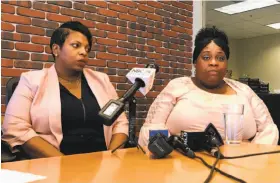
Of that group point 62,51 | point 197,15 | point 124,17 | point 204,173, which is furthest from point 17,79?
point 197,15

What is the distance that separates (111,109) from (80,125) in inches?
33.3

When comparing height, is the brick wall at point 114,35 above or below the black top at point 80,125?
above

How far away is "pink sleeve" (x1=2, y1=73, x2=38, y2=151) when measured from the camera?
1.65 metres

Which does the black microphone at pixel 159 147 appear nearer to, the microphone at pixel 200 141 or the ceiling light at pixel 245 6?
the microphone at pixel 200 141

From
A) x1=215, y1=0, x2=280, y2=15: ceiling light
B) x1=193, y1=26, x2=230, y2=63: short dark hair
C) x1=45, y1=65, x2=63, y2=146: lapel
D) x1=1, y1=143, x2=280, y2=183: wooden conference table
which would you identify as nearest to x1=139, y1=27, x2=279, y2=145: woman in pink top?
x1=193, y1=26, x2=230, y2=63: short dark hair

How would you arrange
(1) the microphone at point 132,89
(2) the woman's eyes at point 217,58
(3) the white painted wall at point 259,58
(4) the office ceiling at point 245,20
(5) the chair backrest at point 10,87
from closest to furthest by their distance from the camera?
(1) the microphone at point 132,89 → (5) the chair backrest at point 10,87 → (2) the woman's eyes at point 217,58 → (4) the office ceiling at point 245,20 → (3) the white painted wall at point 259,58

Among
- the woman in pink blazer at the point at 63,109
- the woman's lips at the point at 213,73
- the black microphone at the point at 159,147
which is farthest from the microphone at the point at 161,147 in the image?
the woman's lips at the point at 213,73

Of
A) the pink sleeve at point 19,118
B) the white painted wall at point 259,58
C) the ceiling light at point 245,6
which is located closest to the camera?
the pink sleeve at point 19,118

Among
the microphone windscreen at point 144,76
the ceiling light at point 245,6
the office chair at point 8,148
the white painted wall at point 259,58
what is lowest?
the office chair at point 8,148

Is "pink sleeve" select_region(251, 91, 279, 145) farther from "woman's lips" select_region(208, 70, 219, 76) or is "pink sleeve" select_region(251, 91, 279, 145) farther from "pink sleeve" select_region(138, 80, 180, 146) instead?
"pink sleeve" select_region(138, 80, 180, 146)

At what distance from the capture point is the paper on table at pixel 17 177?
2.55 ft

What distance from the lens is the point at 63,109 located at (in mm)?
1760

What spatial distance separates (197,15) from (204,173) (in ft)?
11.0

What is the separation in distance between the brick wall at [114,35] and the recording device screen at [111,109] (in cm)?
154
